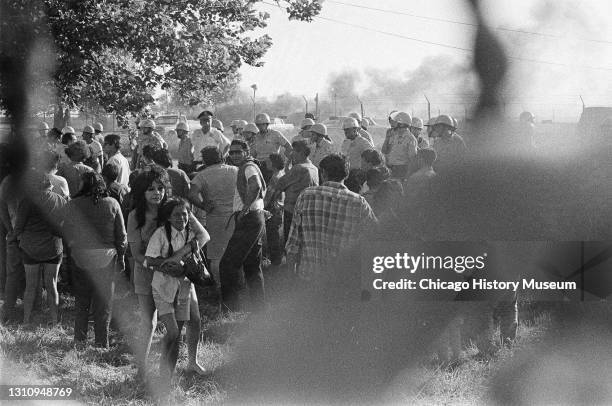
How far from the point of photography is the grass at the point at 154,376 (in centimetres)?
496

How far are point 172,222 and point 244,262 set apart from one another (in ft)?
6.25

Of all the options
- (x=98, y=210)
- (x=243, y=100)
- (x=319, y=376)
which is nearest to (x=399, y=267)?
(x=319, y=376)

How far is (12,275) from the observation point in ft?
Result: 22.7

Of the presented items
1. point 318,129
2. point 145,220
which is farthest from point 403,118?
point 145,220

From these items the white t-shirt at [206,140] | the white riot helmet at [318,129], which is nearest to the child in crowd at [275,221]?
the white riot helmet at [318,129]

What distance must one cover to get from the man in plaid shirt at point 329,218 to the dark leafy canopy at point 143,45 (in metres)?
3.41

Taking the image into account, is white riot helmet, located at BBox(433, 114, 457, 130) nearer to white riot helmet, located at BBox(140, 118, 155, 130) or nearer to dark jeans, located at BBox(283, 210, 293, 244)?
dark jeans, located at BBox(283, 210, 293, 244)

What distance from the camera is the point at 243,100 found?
12.3 meters

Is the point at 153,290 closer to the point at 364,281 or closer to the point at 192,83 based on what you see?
the point at 364,281

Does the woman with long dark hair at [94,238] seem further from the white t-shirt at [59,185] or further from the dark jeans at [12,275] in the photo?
the dark jeans at [12,275]

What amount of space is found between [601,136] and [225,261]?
15.4 feet

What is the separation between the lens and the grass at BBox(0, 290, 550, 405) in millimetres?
4965

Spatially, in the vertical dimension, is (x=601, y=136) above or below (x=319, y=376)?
above

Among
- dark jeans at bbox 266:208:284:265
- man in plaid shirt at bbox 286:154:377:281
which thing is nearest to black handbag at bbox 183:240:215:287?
man in plaid shirt at bbox 286:154:377:281
